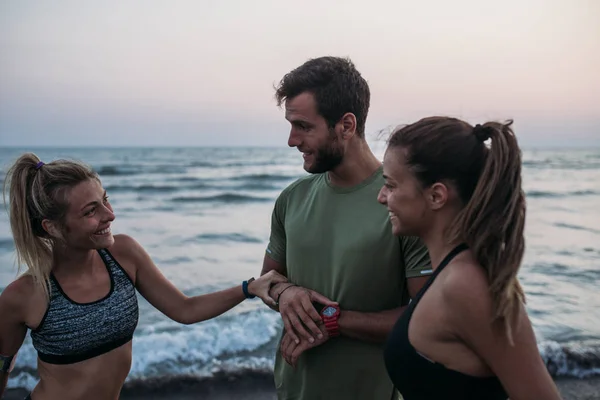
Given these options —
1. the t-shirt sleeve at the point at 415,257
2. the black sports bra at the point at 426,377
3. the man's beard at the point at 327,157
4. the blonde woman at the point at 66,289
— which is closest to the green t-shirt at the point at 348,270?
the t-shirt sleeve at the point at 415,257

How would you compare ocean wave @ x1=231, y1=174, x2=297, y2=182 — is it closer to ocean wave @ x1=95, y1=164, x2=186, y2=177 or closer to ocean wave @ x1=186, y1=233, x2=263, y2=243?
ocean wave @ x1=95, y1=164, x2=186, y2=177

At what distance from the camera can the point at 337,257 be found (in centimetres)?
254

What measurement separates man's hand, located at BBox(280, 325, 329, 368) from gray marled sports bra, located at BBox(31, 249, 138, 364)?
2.46ft

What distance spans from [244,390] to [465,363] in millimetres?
4179

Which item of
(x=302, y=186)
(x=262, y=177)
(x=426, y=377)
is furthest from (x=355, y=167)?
(x=262, y=177)

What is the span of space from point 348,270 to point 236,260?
29.8 ft

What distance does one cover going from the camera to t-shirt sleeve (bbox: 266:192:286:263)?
9.49ft

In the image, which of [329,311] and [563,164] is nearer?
[329,311]

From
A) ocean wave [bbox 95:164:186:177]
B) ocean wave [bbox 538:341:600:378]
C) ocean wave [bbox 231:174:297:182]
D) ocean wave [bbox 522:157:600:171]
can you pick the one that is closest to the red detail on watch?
ocean wave [bbox 538:341:600:378]

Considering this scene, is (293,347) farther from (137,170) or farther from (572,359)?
(137,170)

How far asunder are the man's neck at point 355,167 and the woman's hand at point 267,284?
0.50 m

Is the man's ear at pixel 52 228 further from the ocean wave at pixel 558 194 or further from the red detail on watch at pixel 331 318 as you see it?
the ocean wave at pixel 558 194

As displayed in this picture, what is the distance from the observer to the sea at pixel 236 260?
6.41 metres

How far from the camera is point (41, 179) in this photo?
2.63m
